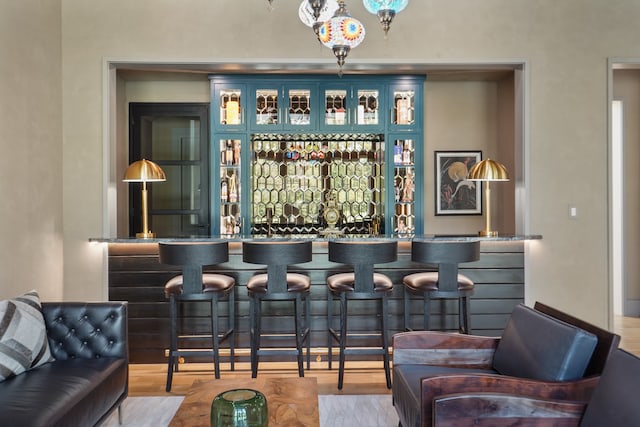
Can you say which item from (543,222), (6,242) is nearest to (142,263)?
(6,242)

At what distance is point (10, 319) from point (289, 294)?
1.75 metres

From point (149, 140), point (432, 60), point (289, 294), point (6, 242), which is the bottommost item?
point (289, 294)

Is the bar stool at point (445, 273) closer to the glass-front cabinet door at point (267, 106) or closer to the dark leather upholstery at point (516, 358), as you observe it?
the dark leather upholstery at point (516, 358)

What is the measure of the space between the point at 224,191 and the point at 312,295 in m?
1.90

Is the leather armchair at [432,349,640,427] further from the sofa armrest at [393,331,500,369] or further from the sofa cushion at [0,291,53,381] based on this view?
the sofa cushion at [0,291,53,381]

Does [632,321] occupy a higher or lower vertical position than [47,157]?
lower

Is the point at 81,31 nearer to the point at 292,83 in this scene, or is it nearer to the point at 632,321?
the point at 292,83

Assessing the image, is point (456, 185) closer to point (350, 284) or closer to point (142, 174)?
point (350, 284)

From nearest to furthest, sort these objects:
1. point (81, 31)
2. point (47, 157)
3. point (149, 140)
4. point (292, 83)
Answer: point (47, 157) → point (81, 31) → point (292, 83) → point (149, 140)

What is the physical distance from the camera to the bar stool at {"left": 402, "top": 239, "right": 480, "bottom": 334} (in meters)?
3.74

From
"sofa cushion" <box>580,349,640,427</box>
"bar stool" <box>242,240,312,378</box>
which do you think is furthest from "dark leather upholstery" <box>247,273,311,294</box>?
"sofa cushion" <box>580,349,640,427</box>

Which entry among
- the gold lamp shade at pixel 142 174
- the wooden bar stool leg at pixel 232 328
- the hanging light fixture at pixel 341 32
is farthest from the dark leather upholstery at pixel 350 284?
the gold lamp shade at pixel 142 174

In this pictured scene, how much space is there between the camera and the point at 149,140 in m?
6.28

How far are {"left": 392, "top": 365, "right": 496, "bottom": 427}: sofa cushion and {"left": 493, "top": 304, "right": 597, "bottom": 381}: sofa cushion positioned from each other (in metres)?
0.23
